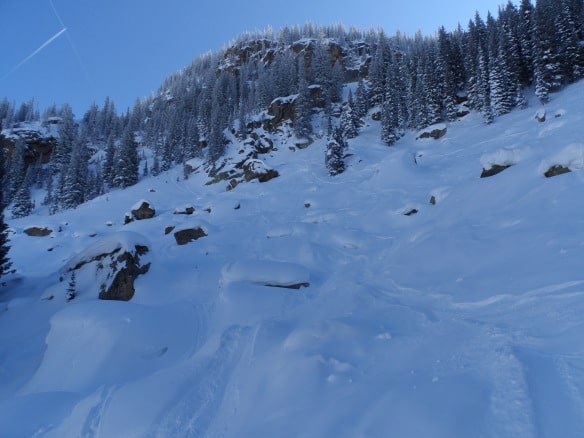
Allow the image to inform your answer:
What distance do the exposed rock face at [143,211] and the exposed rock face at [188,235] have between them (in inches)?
472

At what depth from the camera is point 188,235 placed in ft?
62.0

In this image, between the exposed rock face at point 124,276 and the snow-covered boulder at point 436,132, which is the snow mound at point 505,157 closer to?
the exposed rock face at point 124,276

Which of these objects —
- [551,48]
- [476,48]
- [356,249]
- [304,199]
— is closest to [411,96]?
[476,48]

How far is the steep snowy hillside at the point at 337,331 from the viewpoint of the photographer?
12.9 feet

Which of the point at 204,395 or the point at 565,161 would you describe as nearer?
the point at 204,395

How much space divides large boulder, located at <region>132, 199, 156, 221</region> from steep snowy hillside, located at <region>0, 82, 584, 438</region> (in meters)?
12.7

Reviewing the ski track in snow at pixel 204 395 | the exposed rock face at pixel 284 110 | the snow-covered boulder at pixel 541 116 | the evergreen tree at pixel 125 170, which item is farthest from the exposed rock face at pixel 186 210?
the exposed rock face at pixel 284 110

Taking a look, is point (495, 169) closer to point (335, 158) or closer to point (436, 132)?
point (335, 158)

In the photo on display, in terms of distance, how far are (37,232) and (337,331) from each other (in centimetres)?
3238

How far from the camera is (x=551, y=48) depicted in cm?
3666

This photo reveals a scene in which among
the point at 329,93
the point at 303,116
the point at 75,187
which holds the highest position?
the point at 329,93

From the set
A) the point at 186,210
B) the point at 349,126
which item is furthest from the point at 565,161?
the point at 349,126

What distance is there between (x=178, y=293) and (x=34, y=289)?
8814mm

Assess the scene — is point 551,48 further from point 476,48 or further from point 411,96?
point 411,96
